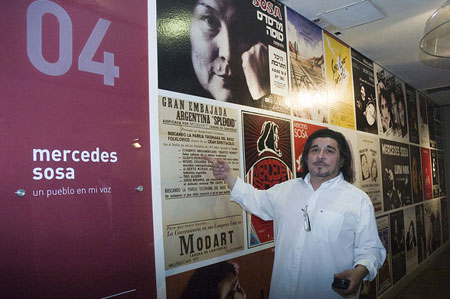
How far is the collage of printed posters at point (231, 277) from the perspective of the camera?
1.85 m

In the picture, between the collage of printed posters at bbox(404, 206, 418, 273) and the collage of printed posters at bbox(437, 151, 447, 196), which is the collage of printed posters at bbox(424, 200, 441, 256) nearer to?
the collage of printed posters at bbox(437, 151, 447, 196)

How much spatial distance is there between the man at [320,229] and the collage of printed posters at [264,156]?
1.04 ft

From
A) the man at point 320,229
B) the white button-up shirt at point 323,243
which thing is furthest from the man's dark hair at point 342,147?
the white button-up shirt at point 323,243

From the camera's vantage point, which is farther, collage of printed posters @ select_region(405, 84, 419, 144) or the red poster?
collage of printed posters @ select_region(405, 84, 419, 144)

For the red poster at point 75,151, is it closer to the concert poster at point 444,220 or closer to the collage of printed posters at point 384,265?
the collage of printed posters at point 384,265

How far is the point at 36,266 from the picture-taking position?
1.32 metres

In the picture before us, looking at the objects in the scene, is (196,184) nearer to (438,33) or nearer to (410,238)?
(438,33)

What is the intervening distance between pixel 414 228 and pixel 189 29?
14.9 ft

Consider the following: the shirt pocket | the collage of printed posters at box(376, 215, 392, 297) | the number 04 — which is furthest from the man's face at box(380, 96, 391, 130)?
the number 04

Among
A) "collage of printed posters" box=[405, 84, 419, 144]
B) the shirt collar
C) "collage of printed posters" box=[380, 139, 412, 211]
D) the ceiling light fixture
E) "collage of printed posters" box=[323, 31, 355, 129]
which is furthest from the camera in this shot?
"collage of printed posters" box=[405, 84, 419, 144]

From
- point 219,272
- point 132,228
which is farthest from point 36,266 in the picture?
point 219,272

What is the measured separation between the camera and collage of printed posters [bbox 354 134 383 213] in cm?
380

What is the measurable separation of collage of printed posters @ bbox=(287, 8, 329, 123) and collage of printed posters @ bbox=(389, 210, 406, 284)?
2.06 meters

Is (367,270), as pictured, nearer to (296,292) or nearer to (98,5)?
(296,292)
